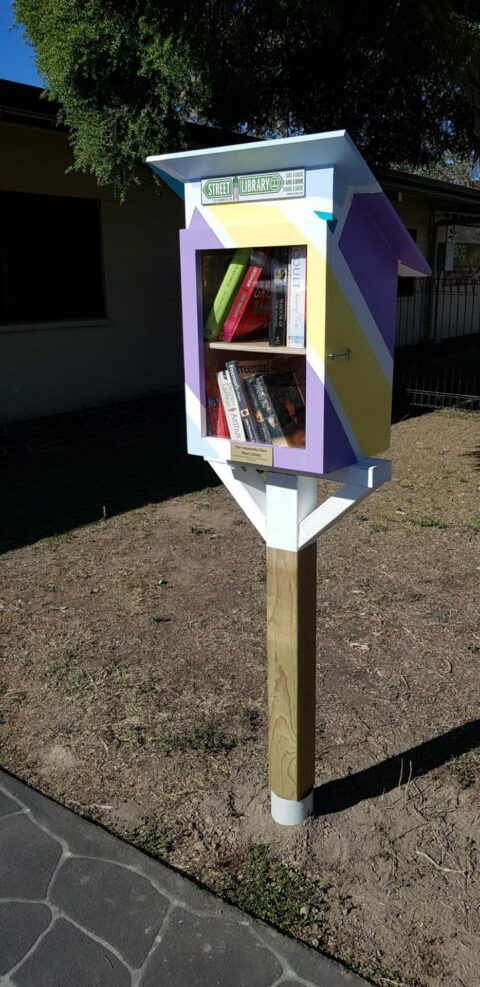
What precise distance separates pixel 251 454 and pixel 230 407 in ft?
0.57

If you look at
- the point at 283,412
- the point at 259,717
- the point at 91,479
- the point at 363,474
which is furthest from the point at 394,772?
the point at 91,479

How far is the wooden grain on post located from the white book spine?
409mm

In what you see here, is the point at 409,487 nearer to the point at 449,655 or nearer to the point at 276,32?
the point at 449,655

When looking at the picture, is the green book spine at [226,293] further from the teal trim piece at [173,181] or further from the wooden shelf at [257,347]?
the teal trim piece at [173,181]

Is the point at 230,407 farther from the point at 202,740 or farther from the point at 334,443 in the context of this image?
the point at 202,740

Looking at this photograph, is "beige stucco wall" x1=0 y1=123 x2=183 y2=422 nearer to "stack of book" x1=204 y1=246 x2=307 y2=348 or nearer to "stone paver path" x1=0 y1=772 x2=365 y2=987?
"stack of book" x1=204 y1=246 x2=307 y2=348

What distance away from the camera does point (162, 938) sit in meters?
2.28

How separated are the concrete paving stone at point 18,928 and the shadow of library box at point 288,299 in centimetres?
152

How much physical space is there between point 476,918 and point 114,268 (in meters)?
9.29

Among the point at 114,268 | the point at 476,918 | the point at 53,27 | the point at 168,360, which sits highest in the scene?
the point at 53,27

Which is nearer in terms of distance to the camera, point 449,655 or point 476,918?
point 476,918

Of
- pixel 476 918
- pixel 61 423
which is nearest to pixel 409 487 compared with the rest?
pixel 61 423

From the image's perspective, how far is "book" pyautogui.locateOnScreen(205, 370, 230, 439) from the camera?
8.26 ft

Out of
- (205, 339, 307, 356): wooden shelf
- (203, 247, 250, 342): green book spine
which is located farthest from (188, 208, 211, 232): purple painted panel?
(205, 339, 307, 356): wooden shelf
